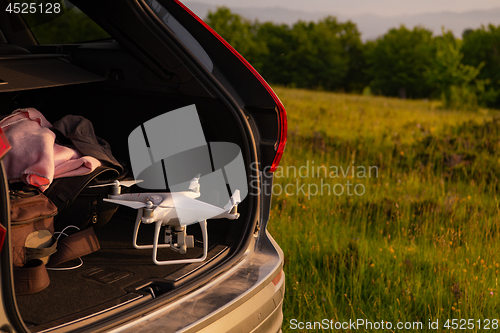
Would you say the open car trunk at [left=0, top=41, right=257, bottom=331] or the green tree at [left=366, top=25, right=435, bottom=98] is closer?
the open car trunk at [left=0, top=41, right=257, bottom=331]

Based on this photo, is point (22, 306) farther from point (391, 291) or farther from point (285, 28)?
point (285, 28)

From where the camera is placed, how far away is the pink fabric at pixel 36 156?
6.34ft

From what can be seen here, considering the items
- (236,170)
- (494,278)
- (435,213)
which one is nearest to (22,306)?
(236,170)

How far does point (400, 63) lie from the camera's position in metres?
60.7

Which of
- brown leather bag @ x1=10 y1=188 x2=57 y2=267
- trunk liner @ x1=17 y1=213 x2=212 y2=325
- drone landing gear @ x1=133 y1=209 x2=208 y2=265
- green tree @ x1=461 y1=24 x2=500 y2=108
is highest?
green tree @ x1=461 y1=24 x2=500 y2=108

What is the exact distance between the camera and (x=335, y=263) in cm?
309

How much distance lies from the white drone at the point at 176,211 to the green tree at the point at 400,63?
59267 mm

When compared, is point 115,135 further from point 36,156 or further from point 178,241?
point 178,241

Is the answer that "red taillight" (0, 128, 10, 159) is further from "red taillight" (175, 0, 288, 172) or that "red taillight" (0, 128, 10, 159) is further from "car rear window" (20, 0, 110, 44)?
"car rear window" (20, 0, 110, 44)

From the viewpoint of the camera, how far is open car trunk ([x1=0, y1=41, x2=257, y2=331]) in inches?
64.2

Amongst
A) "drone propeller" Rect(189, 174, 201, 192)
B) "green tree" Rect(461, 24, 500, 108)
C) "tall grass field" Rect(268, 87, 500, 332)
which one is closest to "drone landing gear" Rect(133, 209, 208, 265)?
"drone propeller" Rect(189, 174, 201, 192)

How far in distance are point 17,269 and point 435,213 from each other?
3.14 metres

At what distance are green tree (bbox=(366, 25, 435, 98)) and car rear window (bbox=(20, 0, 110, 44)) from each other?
58312 millimetres

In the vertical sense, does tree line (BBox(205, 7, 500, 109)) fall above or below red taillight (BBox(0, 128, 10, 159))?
above
